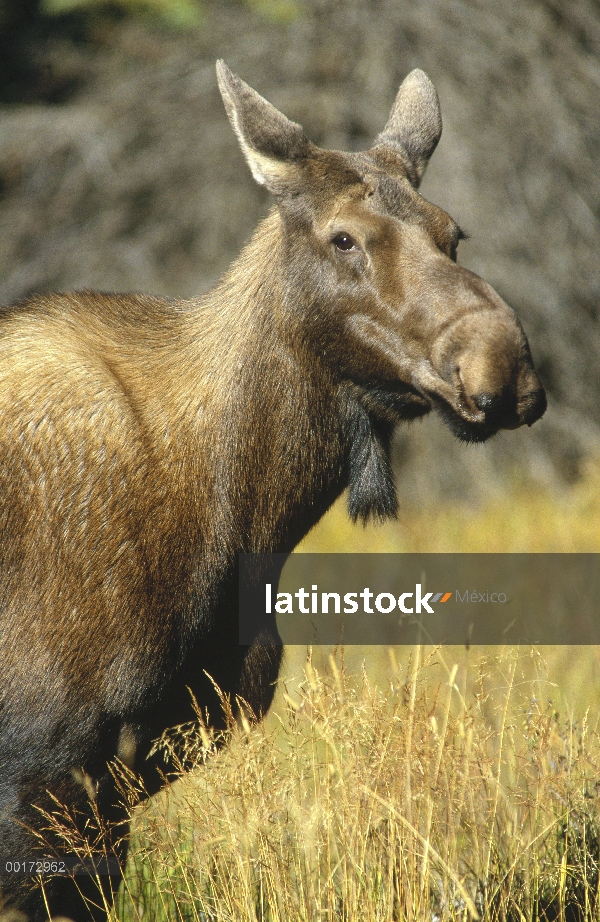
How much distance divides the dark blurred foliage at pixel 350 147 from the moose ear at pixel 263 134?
15.6ft

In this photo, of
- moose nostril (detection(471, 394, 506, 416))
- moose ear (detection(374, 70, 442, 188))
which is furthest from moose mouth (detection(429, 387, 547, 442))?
moose ear (detection(374, 70, 442, 188))

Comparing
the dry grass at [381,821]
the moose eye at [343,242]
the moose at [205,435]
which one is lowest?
the dry grass at [381,821]

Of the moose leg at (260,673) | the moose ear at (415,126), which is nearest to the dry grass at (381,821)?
the moose leg at (260,673)

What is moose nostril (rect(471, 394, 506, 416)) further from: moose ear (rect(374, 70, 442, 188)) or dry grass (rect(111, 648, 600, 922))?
moose ear (rect(374, 70, 442, 188))

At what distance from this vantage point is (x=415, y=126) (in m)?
4.56

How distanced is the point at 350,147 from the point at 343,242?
4.98 meters

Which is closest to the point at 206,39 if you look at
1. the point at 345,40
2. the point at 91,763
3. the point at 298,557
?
the point at 345,40

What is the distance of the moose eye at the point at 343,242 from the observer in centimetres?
389

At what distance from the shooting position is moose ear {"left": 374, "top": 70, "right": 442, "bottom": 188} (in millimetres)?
4434

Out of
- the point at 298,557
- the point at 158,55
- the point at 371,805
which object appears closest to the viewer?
the point at 371,805

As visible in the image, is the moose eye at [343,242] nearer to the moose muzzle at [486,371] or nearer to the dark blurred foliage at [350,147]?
the moose muzzle at [486,371]

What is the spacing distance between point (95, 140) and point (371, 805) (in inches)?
278

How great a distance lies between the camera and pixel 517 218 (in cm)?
879

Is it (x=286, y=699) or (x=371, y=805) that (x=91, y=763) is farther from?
(x=371, y=805)
